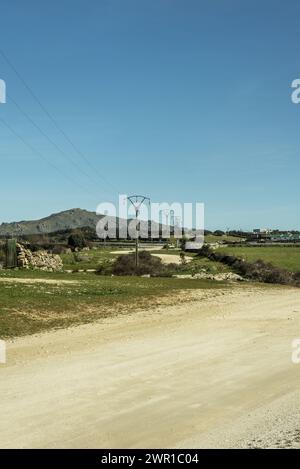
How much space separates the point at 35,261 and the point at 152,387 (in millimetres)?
33035

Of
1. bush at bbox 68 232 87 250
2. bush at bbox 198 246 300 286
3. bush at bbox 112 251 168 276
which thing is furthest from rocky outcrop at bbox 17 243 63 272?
bush at bbox 68 232 87 250

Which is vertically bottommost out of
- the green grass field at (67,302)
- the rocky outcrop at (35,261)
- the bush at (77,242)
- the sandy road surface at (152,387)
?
the sandy road surface at (152,387)

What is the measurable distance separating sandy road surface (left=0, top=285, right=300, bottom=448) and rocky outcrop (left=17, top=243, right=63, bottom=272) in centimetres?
2446

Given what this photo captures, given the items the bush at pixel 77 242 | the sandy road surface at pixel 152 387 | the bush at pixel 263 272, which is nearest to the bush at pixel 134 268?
the bush at pixel 263 272

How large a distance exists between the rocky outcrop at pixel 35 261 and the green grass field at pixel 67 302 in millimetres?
14320

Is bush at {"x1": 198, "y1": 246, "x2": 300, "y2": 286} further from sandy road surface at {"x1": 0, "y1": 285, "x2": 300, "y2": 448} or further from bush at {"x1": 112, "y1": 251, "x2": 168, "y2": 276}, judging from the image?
sandy road surface at {"x1": 0, "y1": 285, "x2": 300, "y2": 448}

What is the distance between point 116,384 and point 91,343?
3.93 metres

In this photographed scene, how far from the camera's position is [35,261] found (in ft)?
137

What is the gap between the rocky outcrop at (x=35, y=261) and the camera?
40438 millimetres

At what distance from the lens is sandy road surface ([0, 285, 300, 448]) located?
7566mm

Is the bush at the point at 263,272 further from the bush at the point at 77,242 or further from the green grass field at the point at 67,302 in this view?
the bush at the point at 77,242

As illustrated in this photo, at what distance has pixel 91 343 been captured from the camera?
1387cm

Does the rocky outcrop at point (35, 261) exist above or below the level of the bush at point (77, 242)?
below
